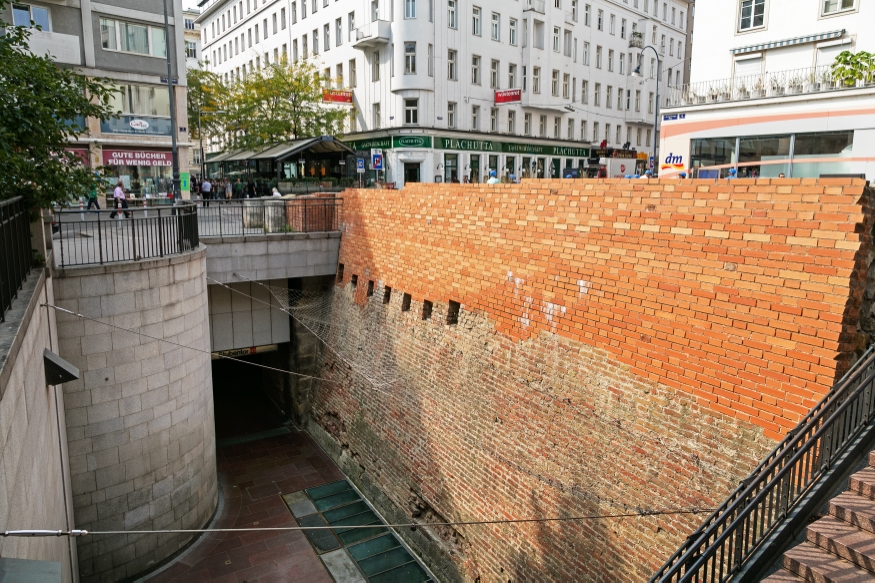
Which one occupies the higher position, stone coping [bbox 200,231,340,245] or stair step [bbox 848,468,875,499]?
stone coping [bbox 200,231,340,245]

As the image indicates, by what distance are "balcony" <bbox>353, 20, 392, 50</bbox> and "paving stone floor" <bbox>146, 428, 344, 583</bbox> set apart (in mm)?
24720

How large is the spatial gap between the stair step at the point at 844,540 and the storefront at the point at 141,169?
26.5m

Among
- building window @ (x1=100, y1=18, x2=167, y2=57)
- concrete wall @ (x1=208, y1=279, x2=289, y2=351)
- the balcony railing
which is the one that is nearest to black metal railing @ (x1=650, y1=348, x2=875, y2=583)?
concrete wall @ (x1=208, y1=279, x2=289, y2=351)

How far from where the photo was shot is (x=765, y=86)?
71.1 ft

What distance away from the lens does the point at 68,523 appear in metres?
8.95

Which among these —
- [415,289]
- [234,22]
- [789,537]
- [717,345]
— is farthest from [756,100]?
[234,22]

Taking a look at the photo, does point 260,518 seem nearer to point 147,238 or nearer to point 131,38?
point 147,238

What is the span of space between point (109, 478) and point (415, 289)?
6.21 meters

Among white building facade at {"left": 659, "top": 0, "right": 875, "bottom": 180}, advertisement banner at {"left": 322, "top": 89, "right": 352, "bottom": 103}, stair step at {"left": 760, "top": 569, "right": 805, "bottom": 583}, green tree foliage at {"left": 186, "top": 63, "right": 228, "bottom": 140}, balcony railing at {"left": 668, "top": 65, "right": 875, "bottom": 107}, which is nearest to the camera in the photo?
stair step at {"left": 760, "top": 569, "right": 805, "bottom": 583}

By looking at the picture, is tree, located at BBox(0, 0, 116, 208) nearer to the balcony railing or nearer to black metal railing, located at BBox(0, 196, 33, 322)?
black metal railing, located at BBox(0, 196, 33, 322)

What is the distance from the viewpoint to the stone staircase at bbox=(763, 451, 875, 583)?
4300 millimetres

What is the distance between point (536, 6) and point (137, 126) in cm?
2501

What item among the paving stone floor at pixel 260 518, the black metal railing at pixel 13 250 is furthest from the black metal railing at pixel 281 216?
the black metal railing at pixel 13 250

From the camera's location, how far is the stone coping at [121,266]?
950 centimetres
